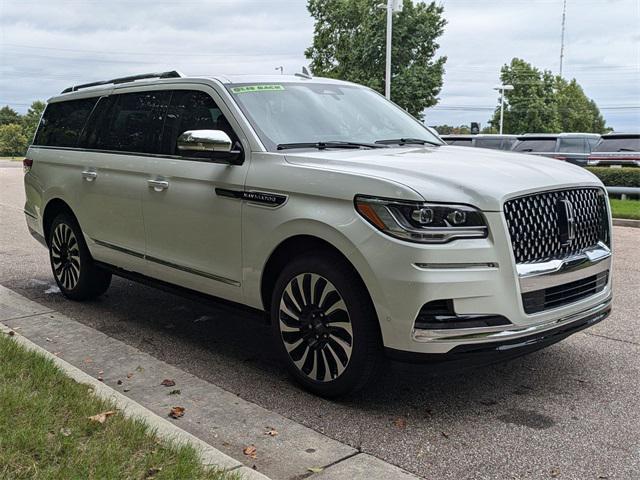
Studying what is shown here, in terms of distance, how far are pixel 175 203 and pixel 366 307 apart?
1.93 metres

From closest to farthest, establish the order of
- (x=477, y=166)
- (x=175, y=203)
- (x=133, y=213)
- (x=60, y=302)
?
1. (x=477, y=166)
2. (x=175, y=203)
3. (x=133, y=213)
4. (x=60, y=302)

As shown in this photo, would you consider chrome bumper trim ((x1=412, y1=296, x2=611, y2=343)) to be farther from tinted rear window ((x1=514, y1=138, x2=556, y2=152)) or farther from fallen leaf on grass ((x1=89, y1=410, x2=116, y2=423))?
tinted rear window ((x1=514, y1=138, x2=556, y2=152))

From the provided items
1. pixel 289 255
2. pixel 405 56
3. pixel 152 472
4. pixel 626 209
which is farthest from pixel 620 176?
pixel 405 56

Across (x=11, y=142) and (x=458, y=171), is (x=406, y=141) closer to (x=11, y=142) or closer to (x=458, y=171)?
(x=458, y=171)

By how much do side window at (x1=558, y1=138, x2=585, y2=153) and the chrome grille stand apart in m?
19.3

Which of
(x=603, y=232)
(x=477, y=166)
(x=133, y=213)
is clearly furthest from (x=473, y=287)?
(x=133, y=213)

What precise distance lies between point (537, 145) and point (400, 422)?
66.4 feet

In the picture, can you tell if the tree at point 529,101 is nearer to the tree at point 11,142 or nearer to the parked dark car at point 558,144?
the parked dark car at point 558,144

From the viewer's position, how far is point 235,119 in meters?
4.84

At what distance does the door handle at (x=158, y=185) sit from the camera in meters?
5.27

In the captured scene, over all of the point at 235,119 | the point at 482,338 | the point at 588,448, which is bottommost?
the point at 588,448

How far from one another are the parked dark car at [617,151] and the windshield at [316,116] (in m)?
16.9

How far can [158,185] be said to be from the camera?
5.33m

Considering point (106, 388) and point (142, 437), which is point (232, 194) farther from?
point (142, 437)
